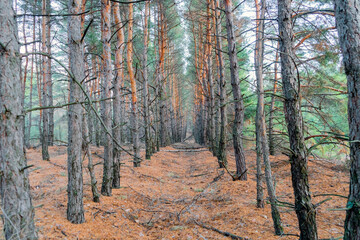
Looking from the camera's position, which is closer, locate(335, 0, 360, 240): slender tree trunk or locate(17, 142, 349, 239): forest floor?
locate(335, 0, 360, 240): slender tree trunk

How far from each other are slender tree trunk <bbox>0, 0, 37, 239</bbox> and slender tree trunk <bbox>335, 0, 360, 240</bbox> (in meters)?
3.27

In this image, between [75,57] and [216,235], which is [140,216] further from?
[75,57]

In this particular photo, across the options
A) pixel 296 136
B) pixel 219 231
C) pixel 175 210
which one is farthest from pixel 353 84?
pixel 175 210

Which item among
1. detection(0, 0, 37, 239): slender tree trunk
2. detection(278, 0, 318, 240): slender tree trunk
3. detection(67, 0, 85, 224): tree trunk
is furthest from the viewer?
detection(67, 0, 85, 224): tree trunk

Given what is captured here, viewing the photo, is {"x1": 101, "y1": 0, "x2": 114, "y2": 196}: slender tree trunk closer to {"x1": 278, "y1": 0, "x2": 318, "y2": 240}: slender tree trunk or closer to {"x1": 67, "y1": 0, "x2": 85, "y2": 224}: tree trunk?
{"x1": 67, "y1": 0, "x2": 85, "y2": 224}: tree trunk

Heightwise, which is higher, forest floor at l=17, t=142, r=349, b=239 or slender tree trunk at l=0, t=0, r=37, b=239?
slender tree trunk at l=0, t=0, r=37, b=239

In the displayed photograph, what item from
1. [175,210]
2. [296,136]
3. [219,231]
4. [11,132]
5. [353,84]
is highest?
[353,84]

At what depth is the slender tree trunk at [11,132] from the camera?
1910 millimetres

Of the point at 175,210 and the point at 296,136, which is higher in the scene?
the point at 296,136

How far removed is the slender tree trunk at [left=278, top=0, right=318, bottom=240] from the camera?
2.65 meters

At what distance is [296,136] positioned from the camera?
2701mm

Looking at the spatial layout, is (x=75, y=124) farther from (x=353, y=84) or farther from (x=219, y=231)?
(x=353, y=84)

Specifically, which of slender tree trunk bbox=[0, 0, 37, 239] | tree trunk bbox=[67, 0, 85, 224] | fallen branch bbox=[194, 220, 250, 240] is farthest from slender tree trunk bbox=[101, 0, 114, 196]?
slender tree trunk bbox=[0, 0, 37, 239]

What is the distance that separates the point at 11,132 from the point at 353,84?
11.2 ft
